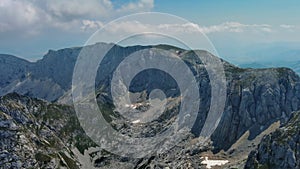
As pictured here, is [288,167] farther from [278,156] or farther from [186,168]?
[186,168]

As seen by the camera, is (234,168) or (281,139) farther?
(234,168)

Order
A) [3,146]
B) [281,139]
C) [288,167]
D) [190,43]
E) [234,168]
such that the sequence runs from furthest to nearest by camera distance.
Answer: [3,146], [234,168], [281,139], [288,167], [190,43]

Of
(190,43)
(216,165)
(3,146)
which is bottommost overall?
(216,165)

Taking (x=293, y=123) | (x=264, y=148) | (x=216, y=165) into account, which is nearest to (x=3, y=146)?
(x=216, y=165)

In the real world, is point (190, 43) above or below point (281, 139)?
above

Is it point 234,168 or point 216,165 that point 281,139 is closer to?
point 234,168

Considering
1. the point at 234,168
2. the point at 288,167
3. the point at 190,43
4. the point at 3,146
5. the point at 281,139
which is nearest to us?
the point at 190,43

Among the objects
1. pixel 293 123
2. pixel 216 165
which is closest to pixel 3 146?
pixel 216 165
